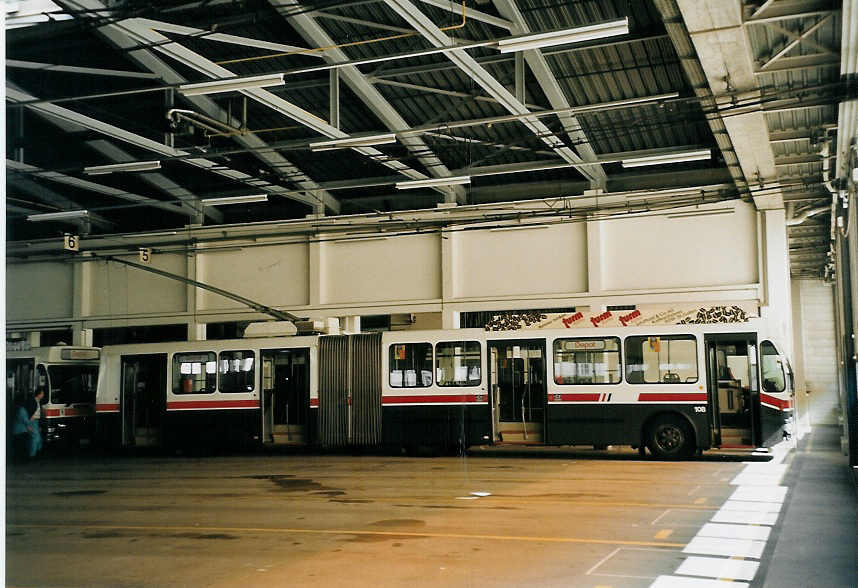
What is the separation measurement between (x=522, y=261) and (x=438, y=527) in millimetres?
15699

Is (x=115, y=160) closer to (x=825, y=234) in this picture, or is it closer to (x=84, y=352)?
(x=84, y=352)

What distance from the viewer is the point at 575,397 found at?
63.5 feet

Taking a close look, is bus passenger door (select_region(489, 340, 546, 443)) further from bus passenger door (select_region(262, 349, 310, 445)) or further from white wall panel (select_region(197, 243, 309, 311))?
white wall panel (select_region(197, 243, 309, 311))

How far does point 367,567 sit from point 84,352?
16.5 m

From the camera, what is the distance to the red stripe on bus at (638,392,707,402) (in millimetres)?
18438

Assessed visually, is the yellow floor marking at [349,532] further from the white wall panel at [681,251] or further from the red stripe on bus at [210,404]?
the white wall panel at [681,251]

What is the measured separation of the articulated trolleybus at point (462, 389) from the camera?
18.5 m

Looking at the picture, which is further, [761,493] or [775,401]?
[775,401]

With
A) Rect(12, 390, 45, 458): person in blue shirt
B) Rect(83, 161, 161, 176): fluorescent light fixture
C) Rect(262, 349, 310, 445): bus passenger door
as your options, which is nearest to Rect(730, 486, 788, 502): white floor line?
Rect(12, 390, 45, 458): person in blue shirt

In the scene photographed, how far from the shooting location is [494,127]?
2295cm

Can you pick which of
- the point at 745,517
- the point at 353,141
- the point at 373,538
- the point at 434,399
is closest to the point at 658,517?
the point at 745,517

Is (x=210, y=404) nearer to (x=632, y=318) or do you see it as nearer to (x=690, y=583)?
(x=632, y=318)

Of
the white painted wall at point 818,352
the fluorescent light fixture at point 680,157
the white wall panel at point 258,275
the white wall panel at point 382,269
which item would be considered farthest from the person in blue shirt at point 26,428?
the white painted wall at point 818,352

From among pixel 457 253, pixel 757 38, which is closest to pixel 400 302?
pixel 457 253
